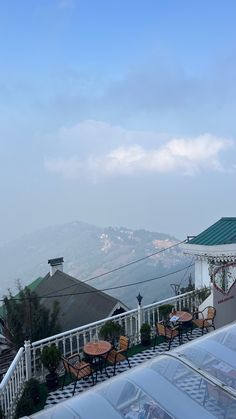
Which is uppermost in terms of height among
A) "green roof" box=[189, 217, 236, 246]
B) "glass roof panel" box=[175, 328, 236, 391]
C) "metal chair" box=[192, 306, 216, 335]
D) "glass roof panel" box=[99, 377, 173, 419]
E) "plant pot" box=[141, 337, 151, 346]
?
"green roof" box=[189, 217, 236, 246]

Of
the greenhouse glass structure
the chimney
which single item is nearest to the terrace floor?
the greenhouse glass structure

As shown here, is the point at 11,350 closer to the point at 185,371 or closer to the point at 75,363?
the point at 75,363

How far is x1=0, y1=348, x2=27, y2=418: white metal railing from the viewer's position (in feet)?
19.1

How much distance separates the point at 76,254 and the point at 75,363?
135 metres

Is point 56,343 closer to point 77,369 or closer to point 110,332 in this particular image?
point 77,369

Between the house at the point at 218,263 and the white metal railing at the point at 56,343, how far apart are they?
960mm

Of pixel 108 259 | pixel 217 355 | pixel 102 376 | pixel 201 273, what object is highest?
pixel 201 273

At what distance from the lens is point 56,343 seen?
7398 mm

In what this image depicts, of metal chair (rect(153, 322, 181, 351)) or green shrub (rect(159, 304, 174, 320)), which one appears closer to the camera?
metal chair (rect(153, 322, 181, 351))

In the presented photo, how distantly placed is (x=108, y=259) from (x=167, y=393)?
113m

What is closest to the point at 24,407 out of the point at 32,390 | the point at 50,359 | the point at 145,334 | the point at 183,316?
the point at 32,390

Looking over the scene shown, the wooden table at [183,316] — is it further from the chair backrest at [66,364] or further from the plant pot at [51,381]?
the plant pot at [51,381]

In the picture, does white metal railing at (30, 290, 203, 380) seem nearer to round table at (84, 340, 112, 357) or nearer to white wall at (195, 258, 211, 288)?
round table at (84, 340, 112, 357)

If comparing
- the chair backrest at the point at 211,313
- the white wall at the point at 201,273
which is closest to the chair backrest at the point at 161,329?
the chair backrest at the point at 211,313
